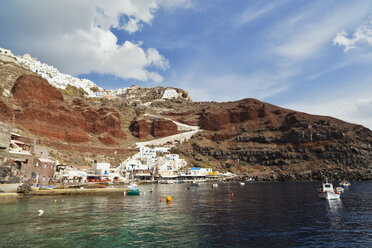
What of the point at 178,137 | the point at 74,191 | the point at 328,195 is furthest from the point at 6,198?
the point at 178,137

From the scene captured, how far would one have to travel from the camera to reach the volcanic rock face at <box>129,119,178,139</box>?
17362 cm

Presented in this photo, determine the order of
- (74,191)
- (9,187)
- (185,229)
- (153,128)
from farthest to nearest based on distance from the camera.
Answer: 1. (153,128)
2. (74,191)
3. (9,187)
4. (185,229)

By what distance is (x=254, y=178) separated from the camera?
120188 mm

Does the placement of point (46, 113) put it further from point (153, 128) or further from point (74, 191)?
point (153, 128)

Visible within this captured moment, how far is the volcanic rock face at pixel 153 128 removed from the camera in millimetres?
173625

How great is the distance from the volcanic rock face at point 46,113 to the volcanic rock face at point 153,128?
154ft

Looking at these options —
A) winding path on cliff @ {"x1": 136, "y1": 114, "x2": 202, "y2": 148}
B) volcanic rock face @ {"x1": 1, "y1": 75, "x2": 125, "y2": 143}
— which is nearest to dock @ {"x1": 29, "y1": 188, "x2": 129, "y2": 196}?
volcanic rock face @ {"x1": 1, "y1": 75, "x2": 125, "y2": 143}

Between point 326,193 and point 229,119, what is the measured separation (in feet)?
505

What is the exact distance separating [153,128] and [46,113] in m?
86.2

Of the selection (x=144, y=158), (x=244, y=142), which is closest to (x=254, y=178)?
(x=244, y=142)

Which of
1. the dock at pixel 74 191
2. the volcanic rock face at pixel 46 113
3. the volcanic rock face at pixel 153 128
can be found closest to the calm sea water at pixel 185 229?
the dock at pixel 74 191

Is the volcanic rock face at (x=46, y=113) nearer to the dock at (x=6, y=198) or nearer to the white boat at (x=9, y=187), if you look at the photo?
the white boat at (x=9, y=187)

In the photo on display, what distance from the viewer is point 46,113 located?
4104 inches

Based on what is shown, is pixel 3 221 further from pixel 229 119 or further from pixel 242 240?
pixel 229 119
